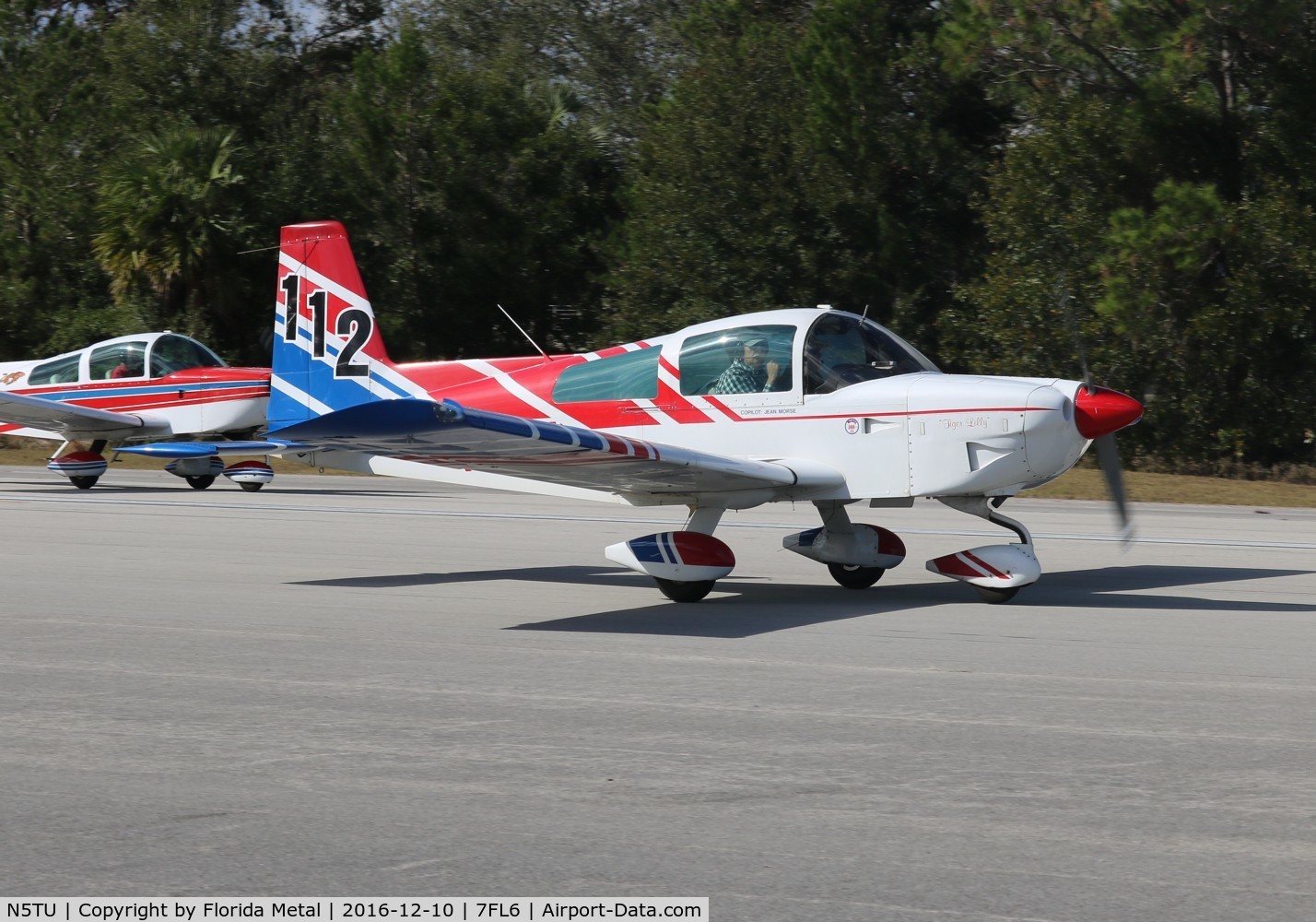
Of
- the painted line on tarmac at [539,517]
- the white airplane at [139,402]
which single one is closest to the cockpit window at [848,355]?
the painted line on tarmac at [539,517]

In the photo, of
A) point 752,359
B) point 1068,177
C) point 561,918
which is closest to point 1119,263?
point 1068,177

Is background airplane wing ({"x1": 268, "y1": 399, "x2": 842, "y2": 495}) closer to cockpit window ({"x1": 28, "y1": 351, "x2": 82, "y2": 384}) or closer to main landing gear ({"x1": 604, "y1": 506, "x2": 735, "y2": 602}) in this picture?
main landing gear ({"x1": 604, "y1": 506, "x2": 735, "y2": 602})

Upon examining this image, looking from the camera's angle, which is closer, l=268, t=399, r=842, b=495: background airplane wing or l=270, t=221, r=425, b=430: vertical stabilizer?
l=268, t=399, r=842, b=495: background airplane wing

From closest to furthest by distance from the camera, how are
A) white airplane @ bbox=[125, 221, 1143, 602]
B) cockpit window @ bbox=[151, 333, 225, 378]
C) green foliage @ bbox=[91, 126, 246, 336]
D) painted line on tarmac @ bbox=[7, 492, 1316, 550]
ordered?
white airplane @ bbox=[125, 221, 1143, 602] → painted line on tarmac @ bbox=[7, 492, 1316, 550] → cockpit window @ bbox=[151, 333, 225, 378] → green foliage @ bbox=[91, 126, 246, 336]

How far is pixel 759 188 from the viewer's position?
33250 millimetres

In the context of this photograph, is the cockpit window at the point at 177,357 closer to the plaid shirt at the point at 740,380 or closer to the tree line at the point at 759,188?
the tree line at the point at 759,188

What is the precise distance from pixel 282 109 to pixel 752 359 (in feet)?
97.6

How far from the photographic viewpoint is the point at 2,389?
78.9 ft

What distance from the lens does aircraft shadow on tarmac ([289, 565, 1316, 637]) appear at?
9.68 metres

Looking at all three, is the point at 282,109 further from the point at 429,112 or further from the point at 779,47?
the point at 779,47

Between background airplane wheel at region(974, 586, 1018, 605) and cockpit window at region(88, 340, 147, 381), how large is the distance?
16.1 metres

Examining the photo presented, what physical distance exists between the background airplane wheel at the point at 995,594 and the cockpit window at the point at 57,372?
56.7ft

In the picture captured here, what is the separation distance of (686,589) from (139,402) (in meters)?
14.7

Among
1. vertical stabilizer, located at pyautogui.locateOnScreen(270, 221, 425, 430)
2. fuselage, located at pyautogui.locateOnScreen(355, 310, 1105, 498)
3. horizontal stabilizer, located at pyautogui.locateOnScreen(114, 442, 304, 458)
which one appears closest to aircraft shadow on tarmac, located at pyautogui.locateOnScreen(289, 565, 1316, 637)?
fuselage, located at pyautogui.locateOnScreen(355, 310, 1105, 498)
